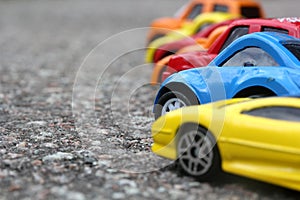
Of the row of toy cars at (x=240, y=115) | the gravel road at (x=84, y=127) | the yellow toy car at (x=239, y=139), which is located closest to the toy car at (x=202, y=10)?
the gravel road at (x=84, y=127)

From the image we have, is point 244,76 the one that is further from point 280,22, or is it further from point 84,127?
point 84,127

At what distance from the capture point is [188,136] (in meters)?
5.33

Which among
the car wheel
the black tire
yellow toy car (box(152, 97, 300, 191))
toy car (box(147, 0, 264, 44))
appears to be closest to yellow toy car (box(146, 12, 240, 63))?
toy car (box(147, 0, 264, 44))

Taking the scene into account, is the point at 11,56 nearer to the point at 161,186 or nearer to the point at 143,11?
the point at 161,186

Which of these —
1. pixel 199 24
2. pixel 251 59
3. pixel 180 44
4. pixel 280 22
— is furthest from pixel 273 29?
pixel 199 24

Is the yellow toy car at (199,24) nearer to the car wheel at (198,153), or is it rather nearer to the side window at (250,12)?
the side window at (250,12)

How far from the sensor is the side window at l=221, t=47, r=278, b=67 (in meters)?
6.52

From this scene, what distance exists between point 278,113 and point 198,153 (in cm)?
87

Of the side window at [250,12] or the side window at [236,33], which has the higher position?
the side window at [250,12]

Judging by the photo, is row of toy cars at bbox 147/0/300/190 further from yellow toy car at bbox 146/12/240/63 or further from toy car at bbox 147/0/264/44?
toy car at bbox 147/0/264/44

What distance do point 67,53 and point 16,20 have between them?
9463 mm

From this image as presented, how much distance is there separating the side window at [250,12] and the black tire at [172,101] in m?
6.77

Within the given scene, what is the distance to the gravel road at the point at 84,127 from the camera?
514 centimetres

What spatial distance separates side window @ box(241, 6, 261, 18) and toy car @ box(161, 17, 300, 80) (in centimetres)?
459
